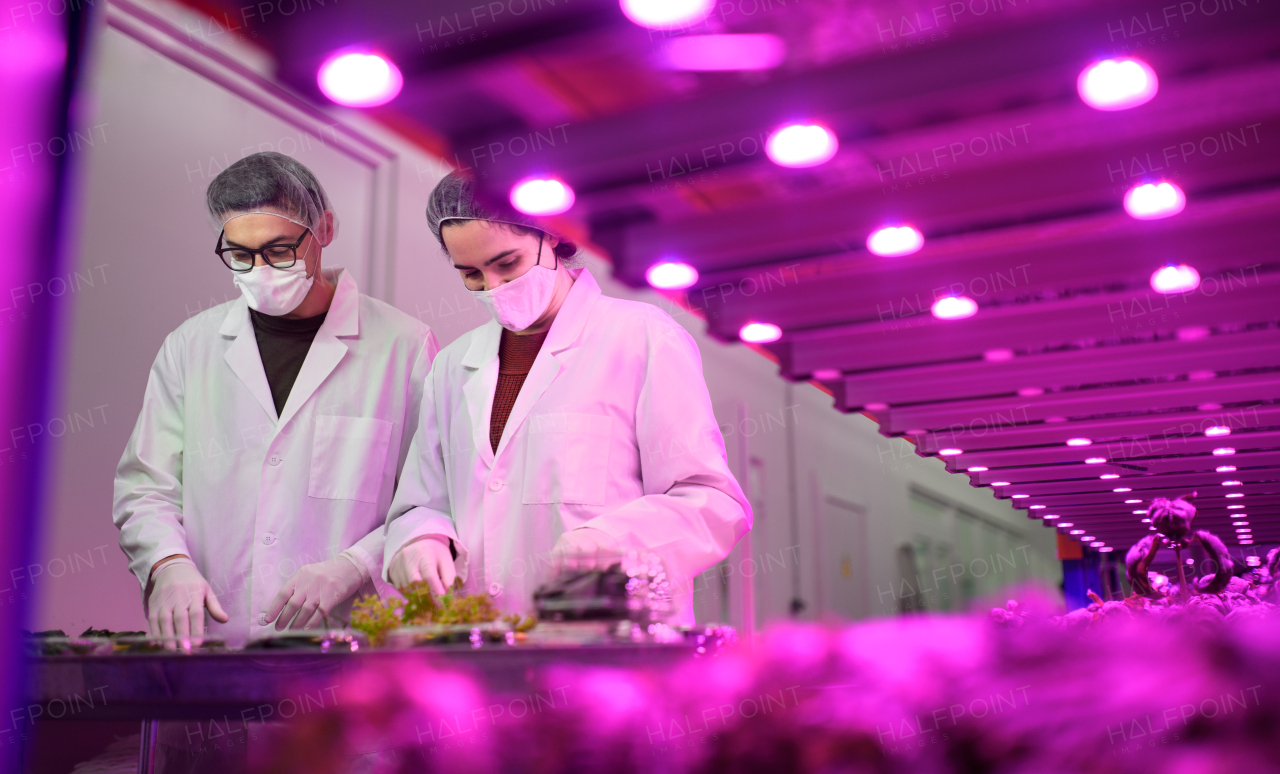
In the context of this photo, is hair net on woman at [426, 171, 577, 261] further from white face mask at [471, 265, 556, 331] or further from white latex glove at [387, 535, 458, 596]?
white latex glove at [387, 535, 458, 596]

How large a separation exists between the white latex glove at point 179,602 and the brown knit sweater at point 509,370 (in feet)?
2.15

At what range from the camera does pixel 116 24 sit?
333 centimetres

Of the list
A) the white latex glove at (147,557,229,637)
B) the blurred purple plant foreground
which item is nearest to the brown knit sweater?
the white latex glove at (147,557,229,637)

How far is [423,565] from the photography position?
188cm

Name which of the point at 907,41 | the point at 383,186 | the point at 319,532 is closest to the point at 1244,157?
the point at 907,41

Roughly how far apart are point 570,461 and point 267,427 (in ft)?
2.81

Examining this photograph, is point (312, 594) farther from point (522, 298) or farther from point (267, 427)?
point (522, 298)

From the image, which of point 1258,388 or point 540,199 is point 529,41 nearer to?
point 540,199

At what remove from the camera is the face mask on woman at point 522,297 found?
7.32 feet

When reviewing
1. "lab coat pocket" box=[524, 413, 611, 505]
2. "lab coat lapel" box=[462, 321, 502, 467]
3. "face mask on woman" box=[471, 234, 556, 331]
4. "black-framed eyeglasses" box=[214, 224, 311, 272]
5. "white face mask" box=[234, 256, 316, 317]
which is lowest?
"lab coat pocket" box=[524, 413, 611, 505]

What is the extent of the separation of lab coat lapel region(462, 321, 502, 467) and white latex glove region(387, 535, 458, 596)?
0.86 ft

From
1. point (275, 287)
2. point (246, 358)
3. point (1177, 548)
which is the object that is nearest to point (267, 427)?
point (246, 358)

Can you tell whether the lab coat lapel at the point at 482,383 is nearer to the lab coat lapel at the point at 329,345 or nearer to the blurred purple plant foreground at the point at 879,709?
the lab coat lapel at the point at 329,345

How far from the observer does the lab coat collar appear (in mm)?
2482
